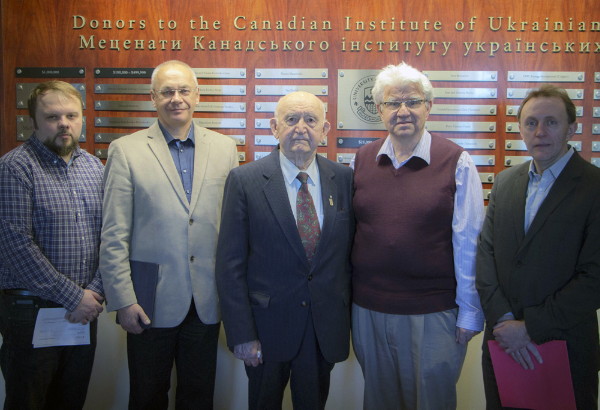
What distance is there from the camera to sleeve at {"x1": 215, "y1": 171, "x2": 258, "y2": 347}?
2064 millimetres

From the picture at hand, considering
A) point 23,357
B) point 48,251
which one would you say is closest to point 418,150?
point 48,251

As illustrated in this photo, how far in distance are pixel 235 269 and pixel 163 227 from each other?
0.46m

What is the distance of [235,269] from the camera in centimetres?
209

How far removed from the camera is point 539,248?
1949 millimetres

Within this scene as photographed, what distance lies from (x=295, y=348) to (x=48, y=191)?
4.52 feet

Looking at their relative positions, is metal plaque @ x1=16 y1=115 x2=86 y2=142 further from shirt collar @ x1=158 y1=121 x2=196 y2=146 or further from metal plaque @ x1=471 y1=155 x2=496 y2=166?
metal plaque @ x1=471 y1=155 x2=496 y2=166

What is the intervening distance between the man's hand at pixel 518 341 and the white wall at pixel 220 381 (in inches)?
43.7

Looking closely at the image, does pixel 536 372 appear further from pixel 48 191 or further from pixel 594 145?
pixel 48 191

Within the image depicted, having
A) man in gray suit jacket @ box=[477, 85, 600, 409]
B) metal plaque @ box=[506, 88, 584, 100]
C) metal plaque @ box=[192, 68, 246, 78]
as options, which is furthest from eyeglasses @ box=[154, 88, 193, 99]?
metal plaque @ box=[506, 88, 584, 100]

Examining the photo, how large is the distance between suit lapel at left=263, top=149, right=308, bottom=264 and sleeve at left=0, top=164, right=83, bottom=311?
1053 millimetres

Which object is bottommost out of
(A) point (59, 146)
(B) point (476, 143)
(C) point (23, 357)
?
(C) point (23, 357)

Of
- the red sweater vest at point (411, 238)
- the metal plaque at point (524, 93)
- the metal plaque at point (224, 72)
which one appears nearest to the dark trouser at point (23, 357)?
the red sweater vest at point (411, 238)

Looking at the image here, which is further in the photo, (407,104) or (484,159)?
(484,159)

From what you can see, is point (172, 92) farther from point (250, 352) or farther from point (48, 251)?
point (250, 352)
